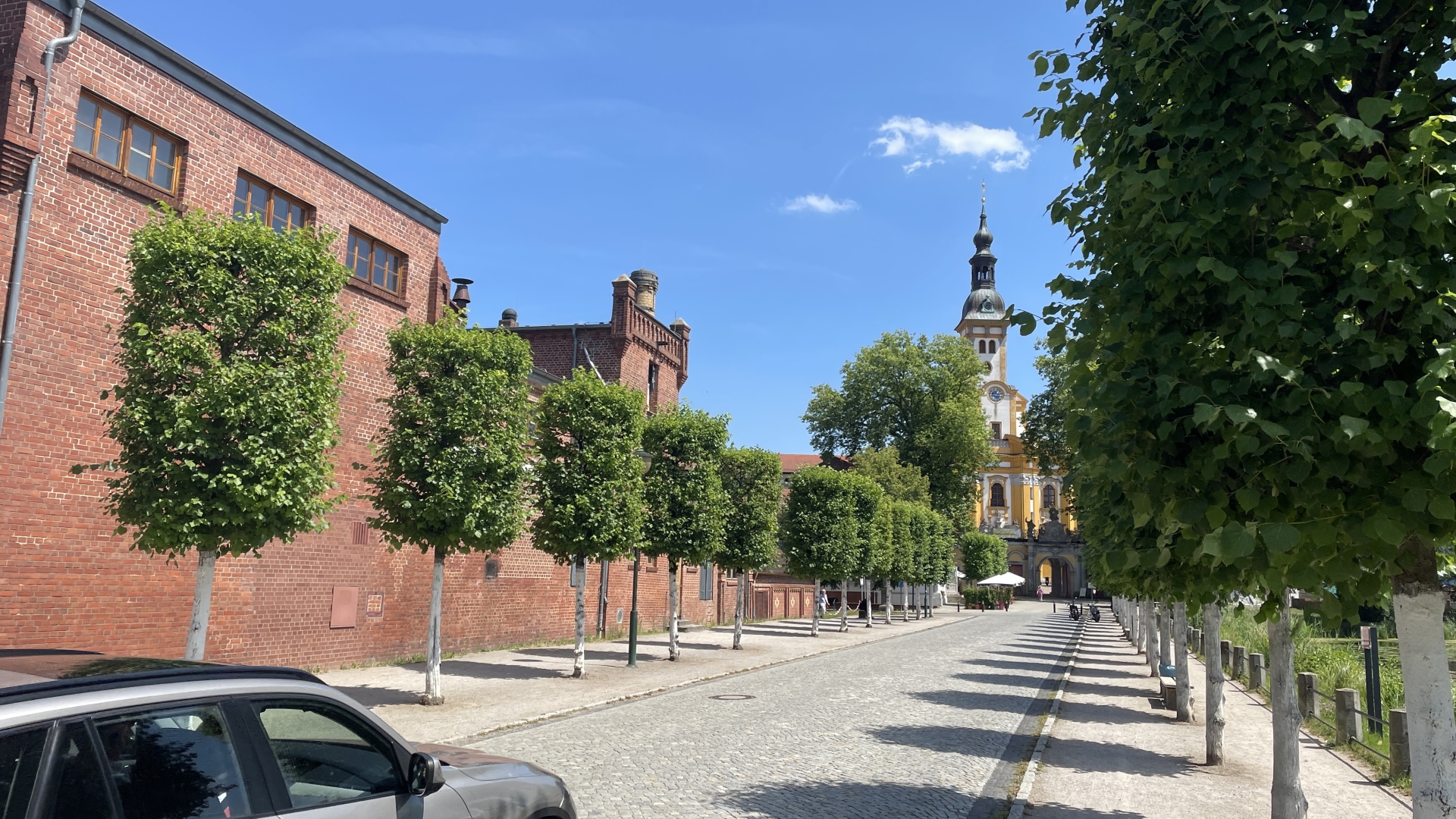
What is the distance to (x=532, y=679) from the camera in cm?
1880

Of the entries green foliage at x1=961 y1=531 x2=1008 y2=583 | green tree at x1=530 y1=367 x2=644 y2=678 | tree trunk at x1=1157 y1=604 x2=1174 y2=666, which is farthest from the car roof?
green foliage at x1=961 y1=531 x2=1008 y2=583

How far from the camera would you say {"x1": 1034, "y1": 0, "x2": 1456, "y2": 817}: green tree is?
4.30 meters

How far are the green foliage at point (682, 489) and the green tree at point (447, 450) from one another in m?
8.57

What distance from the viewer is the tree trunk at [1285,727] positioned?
756 cm

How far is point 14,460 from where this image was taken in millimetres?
12594

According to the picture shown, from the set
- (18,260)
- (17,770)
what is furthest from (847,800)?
(18,260)

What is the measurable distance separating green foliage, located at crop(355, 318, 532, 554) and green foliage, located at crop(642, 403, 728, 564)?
8.51 m

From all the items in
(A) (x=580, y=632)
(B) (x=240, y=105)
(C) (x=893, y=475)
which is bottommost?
(A) (x=580, y=632)

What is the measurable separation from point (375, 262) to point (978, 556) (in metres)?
61.5

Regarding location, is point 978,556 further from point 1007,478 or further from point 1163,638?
point 1163,638

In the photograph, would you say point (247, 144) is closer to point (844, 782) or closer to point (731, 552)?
point (844, 782)

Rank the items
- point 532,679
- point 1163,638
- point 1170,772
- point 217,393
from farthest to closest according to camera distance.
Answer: point 1163,638 < point 532,679 < point 1170,772 < point 217,393

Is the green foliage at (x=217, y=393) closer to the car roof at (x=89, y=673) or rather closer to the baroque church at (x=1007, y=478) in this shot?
the car roof at (x=89, y=673)

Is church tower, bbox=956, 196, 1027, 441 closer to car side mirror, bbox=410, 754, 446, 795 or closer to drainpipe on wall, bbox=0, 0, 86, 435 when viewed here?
drainpipe on wall, bbox=0, 0, 86, 435
